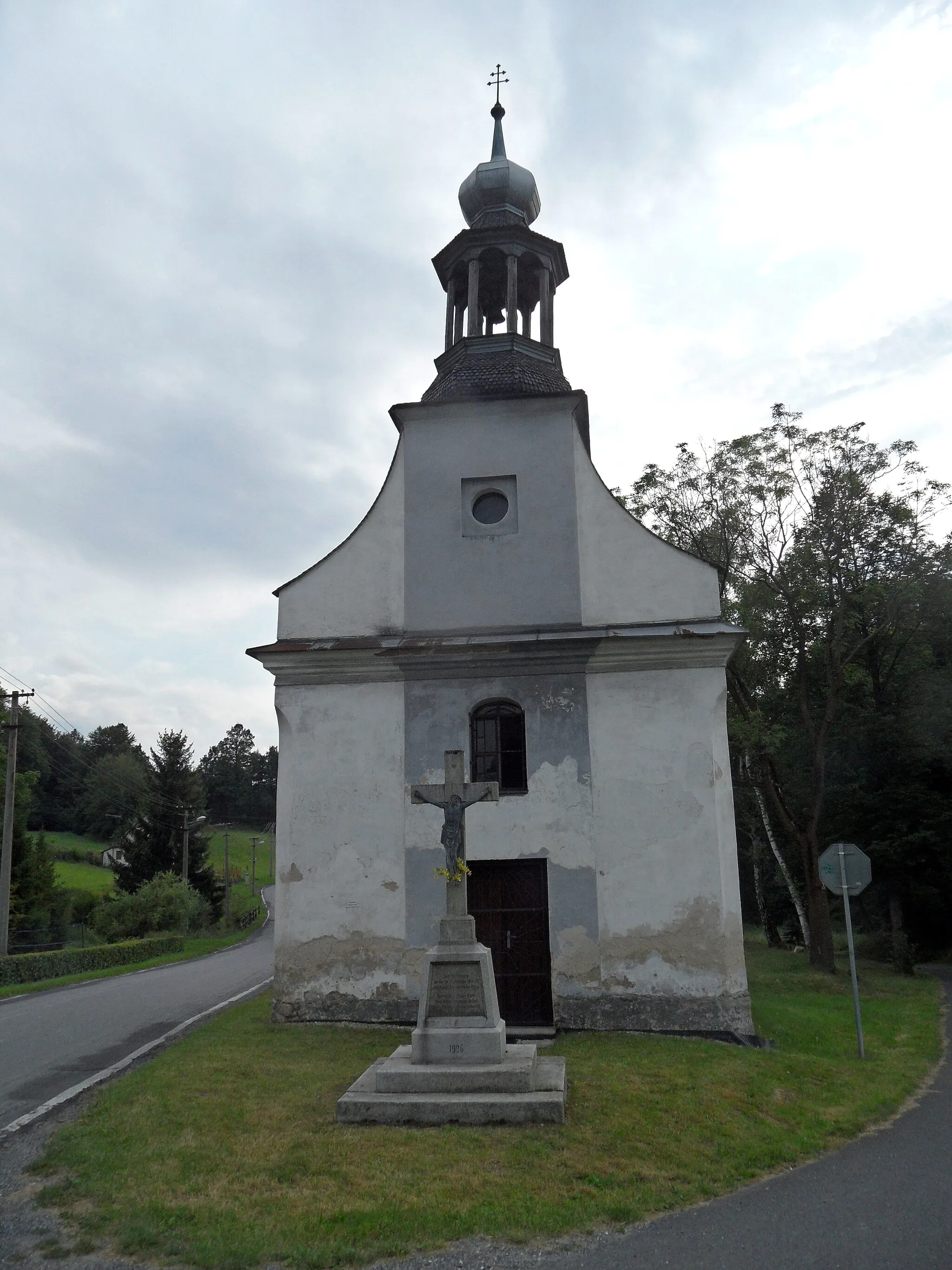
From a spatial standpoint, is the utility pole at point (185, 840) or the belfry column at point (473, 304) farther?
the utility pole at point (185, 840)

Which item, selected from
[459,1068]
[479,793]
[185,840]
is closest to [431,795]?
[479,793]

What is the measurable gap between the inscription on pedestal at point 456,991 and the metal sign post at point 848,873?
5.17 m

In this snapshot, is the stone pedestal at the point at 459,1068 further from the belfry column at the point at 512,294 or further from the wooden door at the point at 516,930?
the belfry column at the point at 512,294

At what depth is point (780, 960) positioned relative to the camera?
24.4m

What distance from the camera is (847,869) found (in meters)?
11.7

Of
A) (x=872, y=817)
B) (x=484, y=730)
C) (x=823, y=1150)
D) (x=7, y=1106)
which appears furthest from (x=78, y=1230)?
(x=872, y=817)

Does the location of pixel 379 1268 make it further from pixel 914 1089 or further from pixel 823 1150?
pixel 914 1089

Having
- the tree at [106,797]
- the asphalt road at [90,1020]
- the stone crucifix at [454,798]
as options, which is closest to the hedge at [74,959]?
the asphalt road at [90,1020]

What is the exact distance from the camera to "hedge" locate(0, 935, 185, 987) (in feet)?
75.9

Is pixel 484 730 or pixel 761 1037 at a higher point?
pixel 484 730

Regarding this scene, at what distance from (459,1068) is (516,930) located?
4.24 meters

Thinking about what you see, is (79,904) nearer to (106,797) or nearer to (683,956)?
(106,797)

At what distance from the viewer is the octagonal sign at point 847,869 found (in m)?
11.6

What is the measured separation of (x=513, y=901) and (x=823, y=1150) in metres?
5.43
